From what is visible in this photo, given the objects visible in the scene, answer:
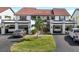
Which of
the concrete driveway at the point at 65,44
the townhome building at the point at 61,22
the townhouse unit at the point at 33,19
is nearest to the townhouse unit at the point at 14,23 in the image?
the townhouse unit at the point at 33,19

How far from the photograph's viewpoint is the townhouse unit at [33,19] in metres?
6.19

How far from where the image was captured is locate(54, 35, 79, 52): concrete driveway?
20.6 feet

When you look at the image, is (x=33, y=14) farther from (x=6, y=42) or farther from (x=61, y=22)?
(x=6, y=42)

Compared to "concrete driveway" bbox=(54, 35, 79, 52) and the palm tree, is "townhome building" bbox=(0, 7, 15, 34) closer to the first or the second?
the palm tree

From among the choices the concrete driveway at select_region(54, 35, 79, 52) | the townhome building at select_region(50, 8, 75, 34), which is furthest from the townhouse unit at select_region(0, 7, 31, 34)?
the concrete driveway at select_region(54, 35, 79, 52)

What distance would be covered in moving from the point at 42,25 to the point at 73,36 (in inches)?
53.5

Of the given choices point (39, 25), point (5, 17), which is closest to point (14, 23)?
point (5, 17)

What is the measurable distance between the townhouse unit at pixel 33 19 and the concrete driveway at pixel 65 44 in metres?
0.31

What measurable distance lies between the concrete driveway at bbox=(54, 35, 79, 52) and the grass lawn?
0.17 meters

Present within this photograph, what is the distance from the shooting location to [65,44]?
6.89m

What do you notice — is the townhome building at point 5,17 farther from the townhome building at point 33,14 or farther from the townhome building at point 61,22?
the townhome building at point 61,22

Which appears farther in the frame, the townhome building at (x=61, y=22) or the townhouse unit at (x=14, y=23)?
the townhome building at (x=61, y=22)

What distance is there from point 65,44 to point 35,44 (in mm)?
1021
